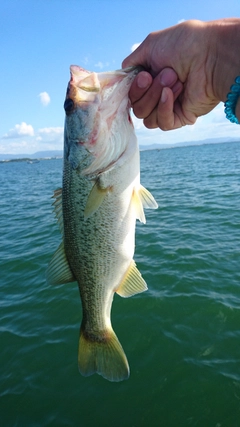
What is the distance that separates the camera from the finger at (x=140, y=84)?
8.54ft

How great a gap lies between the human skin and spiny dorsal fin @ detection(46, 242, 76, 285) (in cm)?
172

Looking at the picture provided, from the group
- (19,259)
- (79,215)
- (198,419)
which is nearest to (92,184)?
(79,215)

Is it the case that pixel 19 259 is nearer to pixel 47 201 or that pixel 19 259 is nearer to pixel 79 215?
pixel 79 215

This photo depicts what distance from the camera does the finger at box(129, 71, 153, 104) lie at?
260cm

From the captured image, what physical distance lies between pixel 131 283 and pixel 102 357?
0.83m

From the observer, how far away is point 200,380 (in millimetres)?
4887

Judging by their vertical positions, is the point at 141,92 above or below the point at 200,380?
above

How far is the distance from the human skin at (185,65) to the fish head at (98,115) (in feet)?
0.82

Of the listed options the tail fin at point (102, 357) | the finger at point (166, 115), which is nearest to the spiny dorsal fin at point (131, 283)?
the tail fin at point (102, 357)

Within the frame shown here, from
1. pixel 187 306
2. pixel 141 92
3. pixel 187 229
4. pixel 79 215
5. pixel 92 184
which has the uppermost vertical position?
pixel 141 92

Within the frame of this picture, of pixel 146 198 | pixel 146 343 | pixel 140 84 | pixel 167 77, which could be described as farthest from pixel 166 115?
pixel 146 343

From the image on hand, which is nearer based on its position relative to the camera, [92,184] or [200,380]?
[92,184]

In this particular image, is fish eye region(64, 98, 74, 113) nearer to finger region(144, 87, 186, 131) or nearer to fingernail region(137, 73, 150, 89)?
fingernail region(137, 73, 150, 89)

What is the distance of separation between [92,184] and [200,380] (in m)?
4.16
